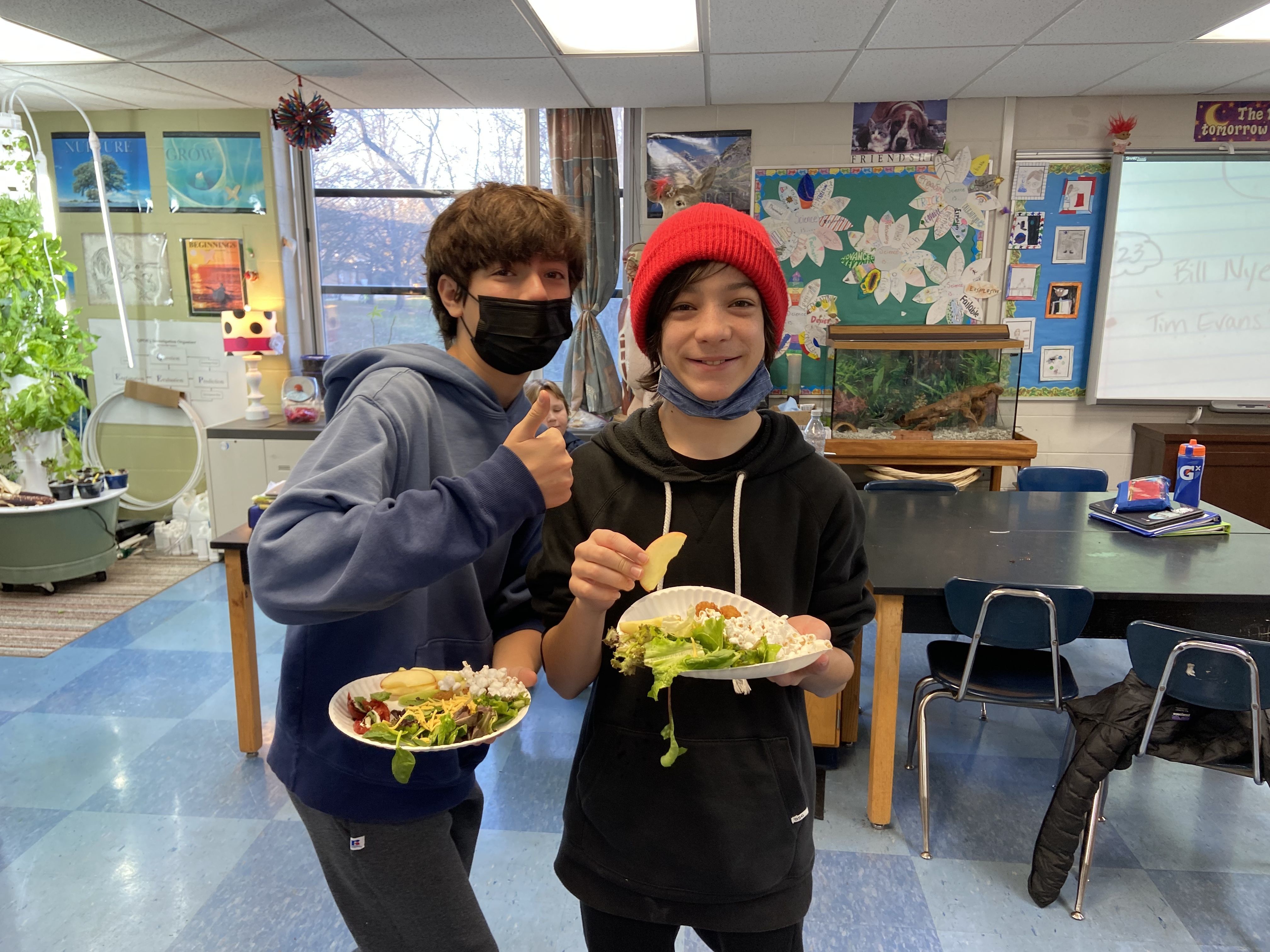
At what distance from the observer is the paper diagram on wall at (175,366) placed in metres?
5.55

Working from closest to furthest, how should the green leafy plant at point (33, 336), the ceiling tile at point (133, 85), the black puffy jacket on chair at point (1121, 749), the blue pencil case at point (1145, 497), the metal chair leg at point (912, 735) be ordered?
the black puffy jacket on chair at point (1121, 749) < the metal chair leg at point (912, 735) < the blue pencil case at point (1145, 497) < the ceiling tile at point (133, 85) < the green leafy plant at point (33, 336)

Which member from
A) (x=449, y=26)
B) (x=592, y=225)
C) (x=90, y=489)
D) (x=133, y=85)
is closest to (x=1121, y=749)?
(x=449, y=26)

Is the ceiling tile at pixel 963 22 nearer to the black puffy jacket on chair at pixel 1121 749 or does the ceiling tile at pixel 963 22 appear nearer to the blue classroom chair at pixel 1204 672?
the blue classroom chair at pixel 1204 672

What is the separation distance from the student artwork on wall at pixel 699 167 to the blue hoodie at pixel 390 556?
3942 millimetres

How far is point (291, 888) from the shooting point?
7.72 feet

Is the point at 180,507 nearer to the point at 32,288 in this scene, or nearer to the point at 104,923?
the point at 32,288

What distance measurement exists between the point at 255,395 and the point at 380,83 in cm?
211

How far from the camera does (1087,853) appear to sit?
7.49 ft

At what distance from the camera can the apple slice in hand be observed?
1101 millimetres

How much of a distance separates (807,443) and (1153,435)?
458 cm

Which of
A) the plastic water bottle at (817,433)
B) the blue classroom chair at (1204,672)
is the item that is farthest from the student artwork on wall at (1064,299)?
the blue classroom chair at (1204,672)

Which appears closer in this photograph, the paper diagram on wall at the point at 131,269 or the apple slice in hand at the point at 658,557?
the apple slice in hand at the point at 658,557

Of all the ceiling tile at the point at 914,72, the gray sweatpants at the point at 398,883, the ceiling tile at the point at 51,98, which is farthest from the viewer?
the ceiling tile at the point at 51,98

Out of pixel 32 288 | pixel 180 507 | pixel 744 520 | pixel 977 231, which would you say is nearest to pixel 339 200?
pixel 32 288
